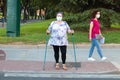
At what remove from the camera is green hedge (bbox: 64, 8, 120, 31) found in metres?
25.8

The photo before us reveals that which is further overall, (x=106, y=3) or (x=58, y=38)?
(x=106, y=3)

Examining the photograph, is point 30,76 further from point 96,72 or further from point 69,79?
point 96,72

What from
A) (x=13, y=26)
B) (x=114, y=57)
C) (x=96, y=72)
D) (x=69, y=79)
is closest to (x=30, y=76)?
(x=69, y=79)

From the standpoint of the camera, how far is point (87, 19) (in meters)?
26.3

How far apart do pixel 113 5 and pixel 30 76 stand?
17.3 m

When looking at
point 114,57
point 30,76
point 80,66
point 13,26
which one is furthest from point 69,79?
point 13,26

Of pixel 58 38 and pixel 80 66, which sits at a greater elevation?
pixel 58 38

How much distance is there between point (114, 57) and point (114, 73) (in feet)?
14.4

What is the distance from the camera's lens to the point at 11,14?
22.9 metres

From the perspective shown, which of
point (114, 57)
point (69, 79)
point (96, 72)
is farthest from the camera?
point (114, 57)

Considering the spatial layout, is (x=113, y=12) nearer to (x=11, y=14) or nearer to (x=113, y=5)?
(x=113, y=5)

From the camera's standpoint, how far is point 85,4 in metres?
27.1

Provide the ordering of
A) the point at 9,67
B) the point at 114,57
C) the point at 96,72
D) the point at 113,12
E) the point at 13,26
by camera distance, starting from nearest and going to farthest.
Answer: the point at 96,72 < the point at 9,67 < the point at 114,57 < the point at 13,26 < the point at 113,12

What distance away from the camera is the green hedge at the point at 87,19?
2583 cm
